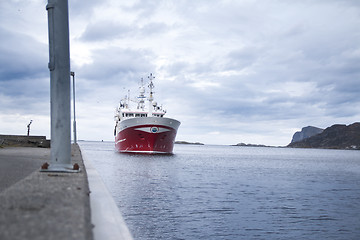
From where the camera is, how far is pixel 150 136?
5044 centimetres

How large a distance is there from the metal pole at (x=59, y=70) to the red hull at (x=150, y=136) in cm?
4271

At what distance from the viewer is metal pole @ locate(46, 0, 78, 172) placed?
227 inches

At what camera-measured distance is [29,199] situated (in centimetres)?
351

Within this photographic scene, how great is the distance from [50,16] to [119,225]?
3.73m

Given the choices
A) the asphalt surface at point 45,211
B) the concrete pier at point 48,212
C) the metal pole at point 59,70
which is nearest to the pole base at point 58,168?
the metal pole at point 59,70

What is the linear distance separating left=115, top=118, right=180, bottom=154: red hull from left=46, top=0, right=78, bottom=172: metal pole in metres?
42.7

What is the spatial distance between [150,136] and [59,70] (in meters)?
44.8

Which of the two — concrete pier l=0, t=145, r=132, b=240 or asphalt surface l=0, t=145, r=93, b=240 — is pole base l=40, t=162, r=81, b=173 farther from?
asphalt surface l=0, t=145, r=93, b=240

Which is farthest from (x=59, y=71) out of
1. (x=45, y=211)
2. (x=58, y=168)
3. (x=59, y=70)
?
(x=45, y=211)

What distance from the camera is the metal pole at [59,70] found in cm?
576

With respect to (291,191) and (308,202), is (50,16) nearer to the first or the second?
(308,202)

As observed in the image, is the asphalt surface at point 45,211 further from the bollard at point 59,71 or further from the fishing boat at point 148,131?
the fishing boat at point 148,131

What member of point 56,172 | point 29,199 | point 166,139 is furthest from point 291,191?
point 166,139

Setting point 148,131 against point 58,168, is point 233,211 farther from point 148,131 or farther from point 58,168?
point 148,131
